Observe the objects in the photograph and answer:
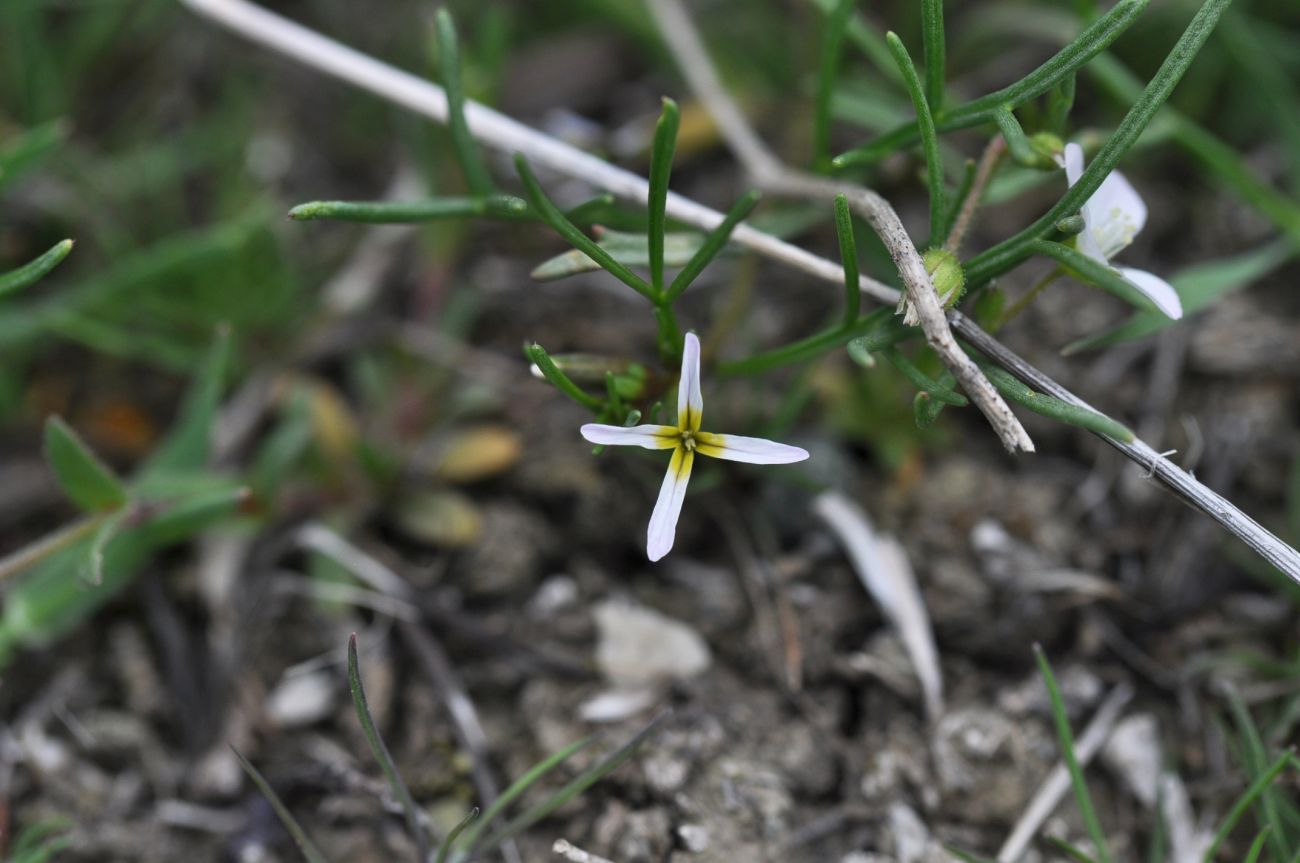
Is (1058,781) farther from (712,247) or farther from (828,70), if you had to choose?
(828,70)

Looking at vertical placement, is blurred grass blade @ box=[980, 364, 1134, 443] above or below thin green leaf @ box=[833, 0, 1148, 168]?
below

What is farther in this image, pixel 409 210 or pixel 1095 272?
pixel 409 210

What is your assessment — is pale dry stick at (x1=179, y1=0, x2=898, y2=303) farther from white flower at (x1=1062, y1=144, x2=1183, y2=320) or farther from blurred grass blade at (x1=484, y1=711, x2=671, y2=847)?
blurred grass blade at (x1=484, y1=711, x2=671, y2=847)

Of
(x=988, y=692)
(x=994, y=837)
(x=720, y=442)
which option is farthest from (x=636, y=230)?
(x=994, y=837)

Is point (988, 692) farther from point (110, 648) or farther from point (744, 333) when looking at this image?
point (110, 648)

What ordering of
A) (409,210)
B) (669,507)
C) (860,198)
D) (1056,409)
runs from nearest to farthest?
1. (1056,409)
2. (669,507)
3. (860,198)
4. (409,210)

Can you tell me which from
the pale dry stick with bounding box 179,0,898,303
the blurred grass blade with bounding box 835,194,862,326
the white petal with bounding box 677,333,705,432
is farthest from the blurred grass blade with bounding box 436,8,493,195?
the blurred grass blade with bounding box 835,194,862,326

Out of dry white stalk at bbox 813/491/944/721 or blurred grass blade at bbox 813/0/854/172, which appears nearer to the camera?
blurred grass blade at bbox 813/0/854/172

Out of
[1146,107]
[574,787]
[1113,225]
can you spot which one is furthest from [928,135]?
[574,787]
